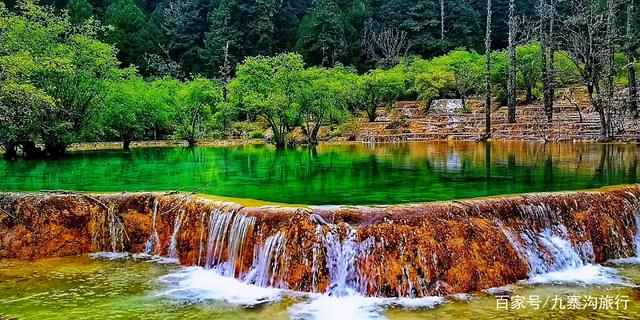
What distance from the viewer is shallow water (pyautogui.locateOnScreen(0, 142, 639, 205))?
13.2m

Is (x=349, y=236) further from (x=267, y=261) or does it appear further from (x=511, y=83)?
(x=511, y=83)

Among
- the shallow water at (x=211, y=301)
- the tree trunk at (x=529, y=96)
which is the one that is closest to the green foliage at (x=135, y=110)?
the shallow water at (x=211, y=301)

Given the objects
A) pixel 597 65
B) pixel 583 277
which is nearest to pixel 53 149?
pixel 583 277

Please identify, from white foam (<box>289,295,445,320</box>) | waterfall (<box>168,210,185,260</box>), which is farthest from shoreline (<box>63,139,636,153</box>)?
white foam (<box>289,295,445,320</box>)

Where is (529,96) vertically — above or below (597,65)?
below

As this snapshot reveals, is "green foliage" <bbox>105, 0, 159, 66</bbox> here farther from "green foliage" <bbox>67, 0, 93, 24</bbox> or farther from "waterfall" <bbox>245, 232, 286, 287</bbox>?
"waterfall" <bbox>245, 232, 286, 287</bbox>

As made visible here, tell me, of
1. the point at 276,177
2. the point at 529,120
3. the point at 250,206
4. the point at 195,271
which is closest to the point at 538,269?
the point at 250,206

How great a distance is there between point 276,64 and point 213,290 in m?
25.2

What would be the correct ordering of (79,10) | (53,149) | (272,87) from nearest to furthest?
(53,149), (272,87), (79,10)

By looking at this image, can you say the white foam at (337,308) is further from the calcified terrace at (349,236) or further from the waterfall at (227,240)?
the waterfall at (227,240)

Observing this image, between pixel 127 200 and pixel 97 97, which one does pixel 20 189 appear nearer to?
pixel 127 200

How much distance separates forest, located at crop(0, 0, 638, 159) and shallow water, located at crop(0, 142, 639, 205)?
100 inches

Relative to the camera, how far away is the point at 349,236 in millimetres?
9297

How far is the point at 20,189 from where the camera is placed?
1416cm
